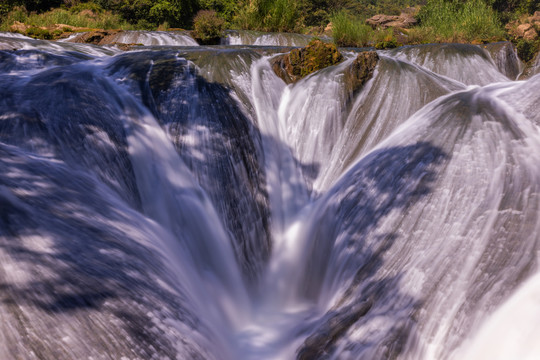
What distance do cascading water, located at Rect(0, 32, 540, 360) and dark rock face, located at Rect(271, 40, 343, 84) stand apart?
0.21m

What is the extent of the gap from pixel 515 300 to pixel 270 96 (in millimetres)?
4349

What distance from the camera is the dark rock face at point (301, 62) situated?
6355 millimetres

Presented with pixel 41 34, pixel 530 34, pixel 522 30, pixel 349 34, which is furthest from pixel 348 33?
pixel 41 34

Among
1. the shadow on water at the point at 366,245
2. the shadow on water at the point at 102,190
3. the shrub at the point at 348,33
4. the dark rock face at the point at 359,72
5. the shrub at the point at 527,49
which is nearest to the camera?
the shadow on water at the point at 102,190

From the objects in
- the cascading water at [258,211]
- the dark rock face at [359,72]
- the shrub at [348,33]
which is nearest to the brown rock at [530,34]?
the shrub at [348,33]

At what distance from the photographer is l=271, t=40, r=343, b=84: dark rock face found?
6.36 meters

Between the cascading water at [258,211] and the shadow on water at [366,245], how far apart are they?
0.02m

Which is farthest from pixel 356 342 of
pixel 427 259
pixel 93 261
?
pixel 93 261

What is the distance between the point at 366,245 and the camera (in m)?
3.66

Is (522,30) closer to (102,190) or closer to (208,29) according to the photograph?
(208,29)

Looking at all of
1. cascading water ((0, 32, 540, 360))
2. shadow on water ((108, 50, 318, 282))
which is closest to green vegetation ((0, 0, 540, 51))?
cascading water ((0, 32, 540, 360))

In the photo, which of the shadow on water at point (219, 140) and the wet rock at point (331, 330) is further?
the shadow on water at point (219, 140)

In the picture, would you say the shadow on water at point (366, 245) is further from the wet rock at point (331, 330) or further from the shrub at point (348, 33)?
the shrub at point (348, 33)

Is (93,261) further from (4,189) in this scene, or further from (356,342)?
(356,342)
